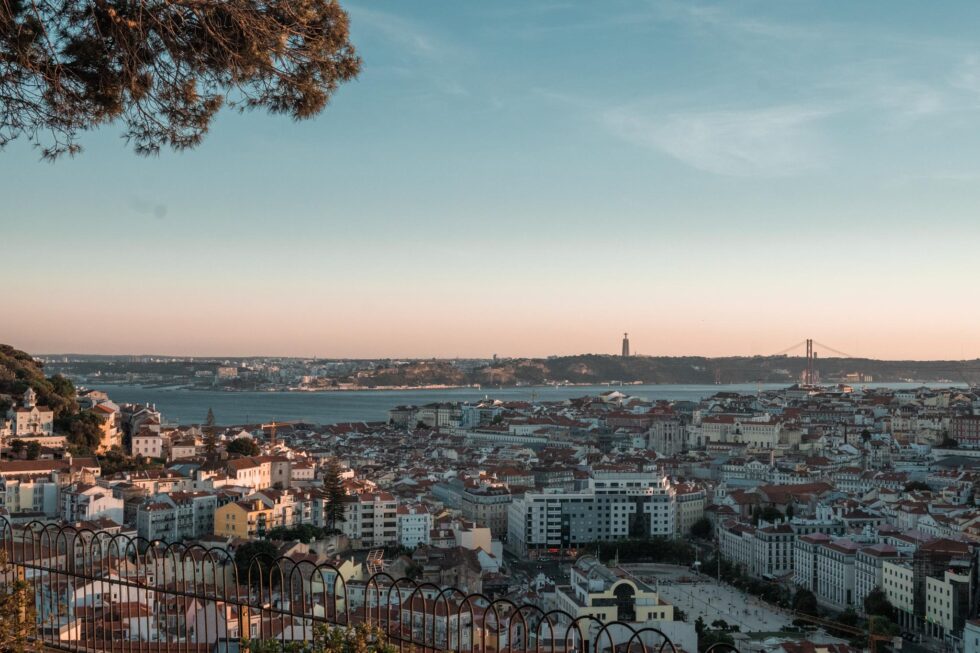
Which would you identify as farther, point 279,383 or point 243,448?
point 279,383

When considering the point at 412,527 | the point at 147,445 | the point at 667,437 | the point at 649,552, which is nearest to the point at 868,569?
the point at 649,552

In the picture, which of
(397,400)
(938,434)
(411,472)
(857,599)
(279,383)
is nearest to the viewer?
(857,599)

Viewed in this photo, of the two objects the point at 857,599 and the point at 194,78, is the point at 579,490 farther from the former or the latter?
the point at 194,78

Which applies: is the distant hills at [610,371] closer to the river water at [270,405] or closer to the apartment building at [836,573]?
the river water at [270,405]

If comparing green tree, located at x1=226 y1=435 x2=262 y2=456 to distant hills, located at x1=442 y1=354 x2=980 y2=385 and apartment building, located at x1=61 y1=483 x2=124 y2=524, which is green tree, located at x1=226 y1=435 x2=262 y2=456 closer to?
apartment building, located at x1=61 y1=483 x2=124 y2=524

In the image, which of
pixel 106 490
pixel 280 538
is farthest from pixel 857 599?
pixel 106 490

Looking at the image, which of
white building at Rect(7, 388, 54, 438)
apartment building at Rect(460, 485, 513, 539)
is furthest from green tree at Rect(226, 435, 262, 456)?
apartment building at Rect(460, 485, 513, 539)

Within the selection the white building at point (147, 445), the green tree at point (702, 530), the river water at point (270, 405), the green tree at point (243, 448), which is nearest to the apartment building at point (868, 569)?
the green tree at point (702, 530)
